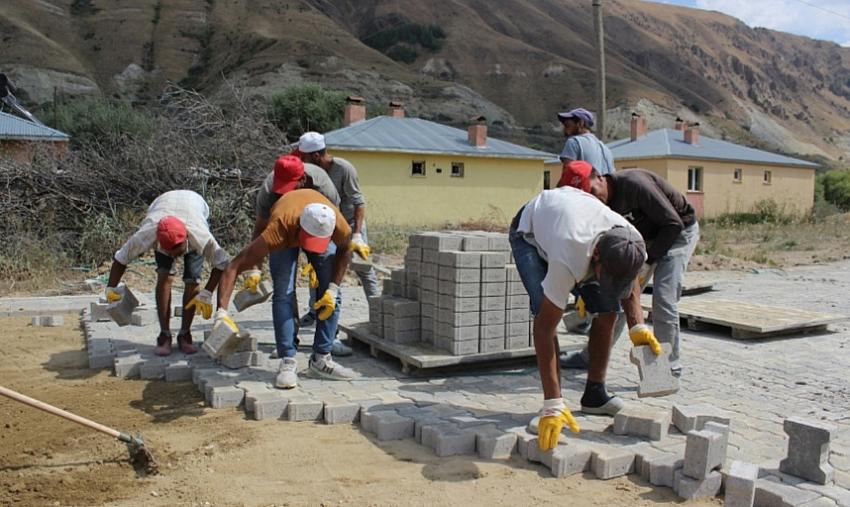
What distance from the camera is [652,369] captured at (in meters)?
3.99

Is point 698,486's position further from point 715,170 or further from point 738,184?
point 738,184

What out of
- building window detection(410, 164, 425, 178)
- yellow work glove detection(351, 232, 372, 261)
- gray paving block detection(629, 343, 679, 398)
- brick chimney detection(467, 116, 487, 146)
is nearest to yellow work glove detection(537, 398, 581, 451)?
gray paving block detection(629, 343, 679, 398)

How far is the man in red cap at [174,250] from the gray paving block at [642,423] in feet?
9.54

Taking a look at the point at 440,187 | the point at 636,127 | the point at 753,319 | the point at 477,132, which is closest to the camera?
the point at 753,319

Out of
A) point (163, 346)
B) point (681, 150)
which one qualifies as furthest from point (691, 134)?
point (163, 346)

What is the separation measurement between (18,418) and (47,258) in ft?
23.1

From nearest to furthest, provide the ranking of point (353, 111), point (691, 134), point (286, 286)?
1. point (286, 286)
2. point (353, 111)
3. point (691, 134)

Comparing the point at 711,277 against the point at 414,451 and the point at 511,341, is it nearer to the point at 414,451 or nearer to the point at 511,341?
the point at 511,341

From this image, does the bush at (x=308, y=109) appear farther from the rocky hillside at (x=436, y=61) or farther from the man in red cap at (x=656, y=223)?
the man in red cap at (x=656, y=223)

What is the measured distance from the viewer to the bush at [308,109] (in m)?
34.8

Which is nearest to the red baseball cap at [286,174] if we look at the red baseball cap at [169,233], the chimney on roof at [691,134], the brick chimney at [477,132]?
the red baseball cap at [169,233]

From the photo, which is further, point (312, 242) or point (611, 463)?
point (312, 242)

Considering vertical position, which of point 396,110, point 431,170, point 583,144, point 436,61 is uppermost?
point 436,61

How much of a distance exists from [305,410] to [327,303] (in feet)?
2.65
